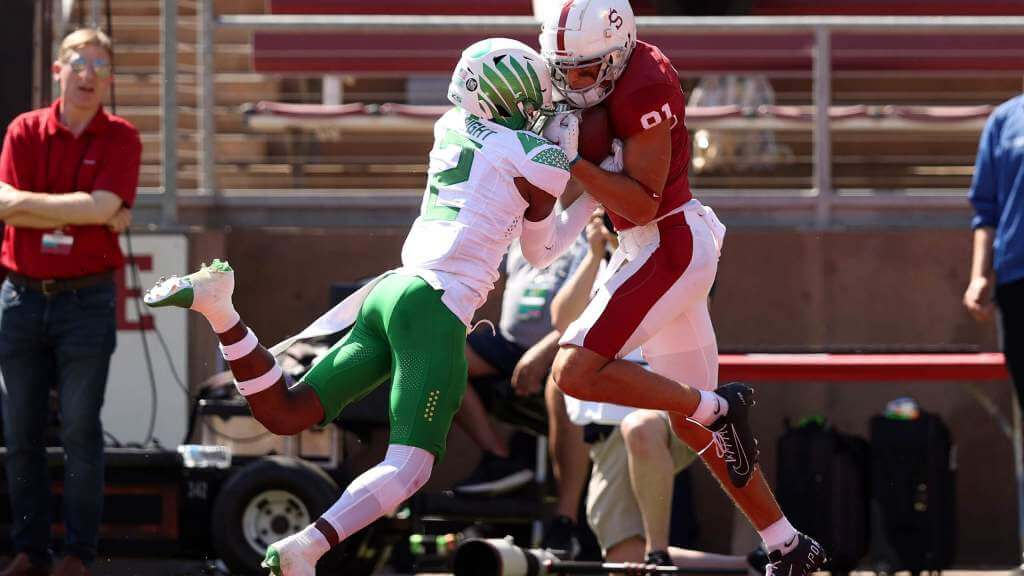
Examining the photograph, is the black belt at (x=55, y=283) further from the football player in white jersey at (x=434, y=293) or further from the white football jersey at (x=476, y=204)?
the white football jersey at (x=476, y=204)

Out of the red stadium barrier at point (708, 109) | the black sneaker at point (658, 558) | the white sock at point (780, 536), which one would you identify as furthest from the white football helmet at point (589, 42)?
the red stadium barrier at point (708, 109)

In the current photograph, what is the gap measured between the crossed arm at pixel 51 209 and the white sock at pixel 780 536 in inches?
116

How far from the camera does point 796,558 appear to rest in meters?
5.88

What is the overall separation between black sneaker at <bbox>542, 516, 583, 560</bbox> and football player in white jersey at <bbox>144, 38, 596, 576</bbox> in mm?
2011

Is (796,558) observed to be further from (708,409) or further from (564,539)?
(564,539)

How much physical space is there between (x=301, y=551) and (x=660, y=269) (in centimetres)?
152

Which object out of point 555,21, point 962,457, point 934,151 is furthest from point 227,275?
point 934,151

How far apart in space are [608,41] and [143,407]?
392cm

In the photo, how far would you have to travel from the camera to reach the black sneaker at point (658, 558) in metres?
6.82

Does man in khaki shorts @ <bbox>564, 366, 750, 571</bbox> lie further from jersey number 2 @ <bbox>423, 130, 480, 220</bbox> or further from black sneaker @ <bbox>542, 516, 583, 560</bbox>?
jersey number 2 @ <bbox>423, 130, 480, 220</bbox>

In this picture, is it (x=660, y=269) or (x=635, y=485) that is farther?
(x=635, y=485)

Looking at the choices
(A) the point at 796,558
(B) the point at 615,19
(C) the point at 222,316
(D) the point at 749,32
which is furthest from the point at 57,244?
(D) the point at 749,32

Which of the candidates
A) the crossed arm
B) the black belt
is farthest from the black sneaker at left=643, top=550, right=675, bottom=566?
the crossed arm

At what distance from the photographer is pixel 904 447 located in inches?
311
